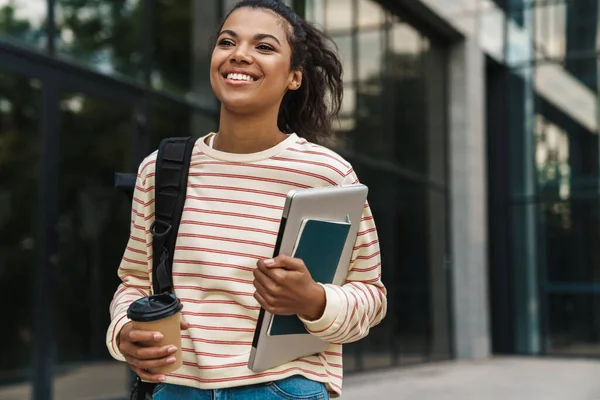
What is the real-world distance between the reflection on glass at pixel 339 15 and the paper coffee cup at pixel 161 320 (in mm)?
10237

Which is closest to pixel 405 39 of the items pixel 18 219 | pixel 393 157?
pixel 393 157

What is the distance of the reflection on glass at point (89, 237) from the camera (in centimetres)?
696

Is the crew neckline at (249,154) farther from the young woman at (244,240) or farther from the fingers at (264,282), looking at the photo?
the fingers at (264,282)

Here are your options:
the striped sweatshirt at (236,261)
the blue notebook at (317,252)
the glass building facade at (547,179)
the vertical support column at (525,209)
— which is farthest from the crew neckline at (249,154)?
the vertical support column at (525,209)

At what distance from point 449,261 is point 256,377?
14.7 m

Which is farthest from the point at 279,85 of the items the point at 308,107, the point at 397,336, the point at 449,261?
the point at 449,261

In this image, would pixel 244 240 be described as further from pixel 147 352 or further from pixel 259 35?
pixel 259 35

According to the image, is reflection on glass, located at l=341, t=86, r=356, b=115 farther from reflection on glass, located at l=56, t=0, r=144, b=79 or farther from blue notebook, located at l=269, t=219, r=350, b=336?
blue notebook, located at l=269, t=219, r=350, b=336

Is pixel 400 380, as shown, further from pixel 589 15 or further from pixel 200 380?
pixel 200 380

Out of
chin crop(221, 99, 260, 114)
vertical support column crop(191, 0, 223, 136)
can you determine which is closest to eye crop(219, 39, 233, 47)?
chin crop(221, 99, 260, 114)

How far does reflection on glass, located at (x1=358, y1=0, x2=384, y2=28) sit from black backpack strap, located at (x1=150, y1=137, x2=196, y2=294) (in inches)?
436

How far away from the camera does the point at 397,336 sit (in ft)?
44.3

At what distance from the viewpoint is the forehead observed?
5.71 ft

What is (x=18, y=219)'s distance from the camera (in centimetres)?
697
